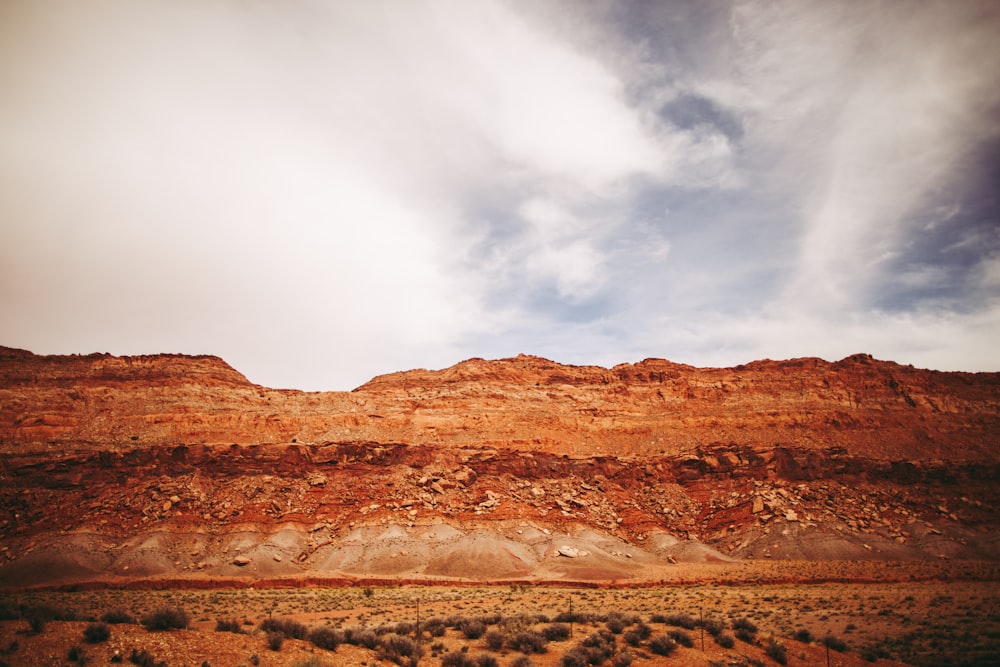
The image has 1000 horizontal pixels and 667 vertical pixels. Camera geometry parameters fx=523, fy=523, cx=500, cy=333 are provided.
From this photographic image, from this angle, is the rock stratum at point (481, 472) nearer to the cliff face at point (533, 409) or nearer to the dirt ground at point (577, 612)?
the cliff face at point (533, 409)

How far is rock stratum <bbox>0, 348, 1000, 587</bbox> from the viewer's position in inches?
1528

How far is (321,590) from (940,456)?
188 ft

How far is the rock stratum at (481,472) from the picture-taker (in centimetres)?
3881

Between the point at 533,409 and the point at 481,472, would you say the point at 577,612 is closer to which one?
the point at 481,472

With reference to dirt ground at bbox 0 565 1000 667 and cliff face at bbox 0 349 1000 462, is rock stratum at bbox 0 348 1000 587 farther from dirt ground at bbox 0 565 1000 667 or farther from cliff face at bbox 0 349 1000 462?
dirt ground at bbox 0 565 1000 667

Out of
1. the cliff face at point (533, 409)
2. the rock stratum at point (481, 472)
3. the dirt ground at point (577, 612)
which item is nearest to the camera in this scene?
the dirt ground at point (577, 612)

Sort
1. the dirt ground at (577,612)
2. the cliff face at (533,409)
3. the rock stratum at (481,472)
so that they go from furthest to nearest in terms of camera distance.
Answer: the cliff face at (533,409) < the rock stratum at (481,472) < the dirt ground at (577,612)

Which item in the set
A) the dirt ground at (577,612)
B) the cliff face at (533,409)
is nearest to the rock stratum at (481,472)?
the cliff face at (533,409)

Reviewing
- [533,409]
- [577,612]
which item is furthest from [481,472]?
[577,612]

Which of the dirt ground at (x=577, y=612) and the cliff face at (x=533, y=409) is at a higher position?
the cliff face at (x=533, y=409)

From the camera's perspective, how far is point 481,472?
50.2 metres

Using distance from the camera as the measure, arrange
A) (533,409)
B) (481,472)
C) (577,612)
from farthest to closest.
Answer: (533,409), (481,472), (577,612)

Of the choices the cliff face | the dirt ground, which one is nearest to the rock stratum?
the cliff face

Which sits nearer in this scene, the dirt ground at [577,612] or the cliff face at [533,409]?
the dirt ground at [577,612]
